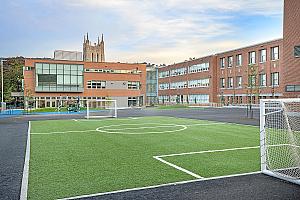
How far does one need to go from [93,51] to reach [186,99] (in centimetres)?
4627

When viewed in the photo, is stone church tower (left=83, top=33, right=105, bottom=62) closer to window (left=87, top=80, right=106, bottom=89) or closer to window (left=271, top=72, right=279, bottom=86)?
window (left=87, top=80, right=106, bottom=89)

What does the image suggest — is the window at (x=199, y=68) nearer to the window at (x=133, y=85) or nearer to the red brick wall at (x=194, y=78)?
the red brick wall at (x=194, y=78)

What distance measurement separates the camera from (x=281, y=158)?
28.8ft

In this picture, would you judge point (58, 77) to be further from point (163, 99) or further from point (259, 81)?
point (163, 99)

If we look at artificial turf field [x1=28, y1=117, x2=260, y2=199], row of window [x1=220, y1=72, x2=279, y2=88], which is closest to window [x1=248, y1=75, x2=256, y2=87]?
row of window [x1=220, y1=72, x2=279, y2=88]

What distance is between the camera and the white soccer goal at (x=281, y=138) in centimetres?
781

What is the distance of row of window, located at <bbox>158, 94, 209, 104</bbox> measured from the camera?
255 feet

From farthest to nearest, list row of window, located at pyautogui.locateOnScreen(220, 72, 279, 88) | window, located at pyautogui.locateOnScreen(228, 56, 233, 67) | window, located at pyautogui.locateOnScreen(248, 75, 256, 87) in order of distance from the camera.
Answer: window, located at pyautogui.locateOnScreen(228, 56, 233, 67)
row of window, located at pyautogui.locateOnScreen(220, 72, 279, 88)
window, located at pyautogui.locateOnScreen(248, 75, 256, 87)

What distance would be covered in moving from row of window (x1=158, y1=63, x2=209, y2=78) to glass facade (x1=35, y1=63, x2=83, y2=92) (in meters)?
28.8

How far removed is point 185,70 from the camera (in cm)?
8706

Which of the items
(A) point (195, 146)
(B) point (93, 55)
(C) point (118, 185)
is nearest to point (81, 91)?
(B) point (93, 55)

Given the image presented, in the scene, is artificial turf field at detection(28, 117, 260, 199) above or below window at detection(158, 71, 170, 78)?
below

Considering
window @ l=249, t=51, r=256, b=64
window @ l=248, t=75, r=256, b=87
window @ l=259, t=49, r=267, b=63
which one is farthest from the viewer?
window @ l=249, t=51, r=256, b=64

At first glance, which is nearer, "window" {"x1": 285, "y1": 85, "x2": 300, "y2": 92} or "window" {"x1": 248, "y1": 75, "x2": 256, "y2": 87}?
"window" {"x1": 248, "y1": 75, "x2": 256, "y2": 87}
